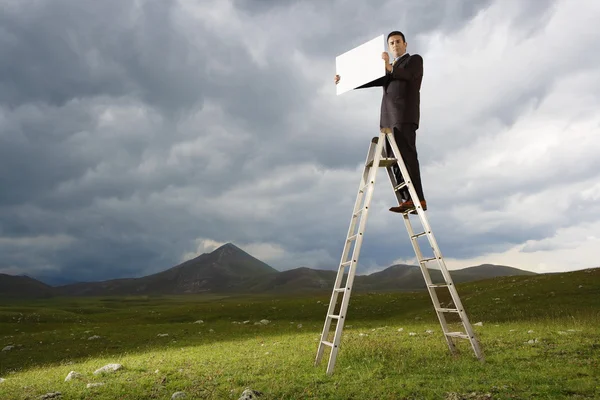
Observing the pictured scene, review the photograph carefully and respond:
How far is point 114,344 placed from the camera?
23.4m

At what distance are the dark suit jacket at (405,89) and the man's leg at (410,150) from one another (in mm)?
168

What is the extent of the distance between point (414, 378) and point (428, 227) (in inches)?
126

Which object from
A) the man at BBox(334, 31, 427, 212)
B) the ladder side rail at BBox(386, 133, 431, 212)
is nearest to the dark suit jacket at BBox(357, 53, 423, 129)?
the man at BBox(334, 31, 427, 212)

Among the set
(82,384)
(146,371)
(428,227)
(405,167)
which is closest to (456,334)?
(428,227)

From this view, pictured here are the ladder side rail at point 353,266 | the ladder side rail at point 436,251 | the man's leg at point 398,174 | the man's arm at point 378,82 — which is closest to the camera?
the ladder side rail at point 353,266

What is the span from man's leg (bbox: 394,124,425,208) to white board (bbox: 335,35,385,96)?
147 centimetres

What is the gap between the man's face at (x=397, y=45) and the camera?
33.1 feet

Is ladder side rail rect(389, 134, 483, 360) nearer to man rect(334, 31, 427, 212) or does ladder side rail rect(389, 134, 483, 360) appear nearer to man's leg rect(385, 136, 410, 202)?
man rect(334, 31, 427, 212)

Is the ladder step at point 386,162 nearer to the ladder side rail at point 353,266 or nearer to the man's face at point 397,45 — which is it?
the ladder side rail at point 353,266

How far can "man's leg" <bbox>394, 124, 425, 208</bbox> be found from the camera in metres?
9.93

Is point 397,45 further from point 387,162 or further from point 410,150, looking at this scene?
point 387,162

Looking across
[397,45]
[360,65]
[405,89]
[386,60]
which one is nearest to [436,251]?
[405,89]

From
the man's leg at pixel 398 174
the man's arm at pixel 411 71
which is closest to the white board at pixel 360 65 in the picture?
the man's arm at pixel 411 71

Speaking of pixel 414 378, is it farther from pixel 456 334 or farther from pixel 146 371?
pixel 146 371
